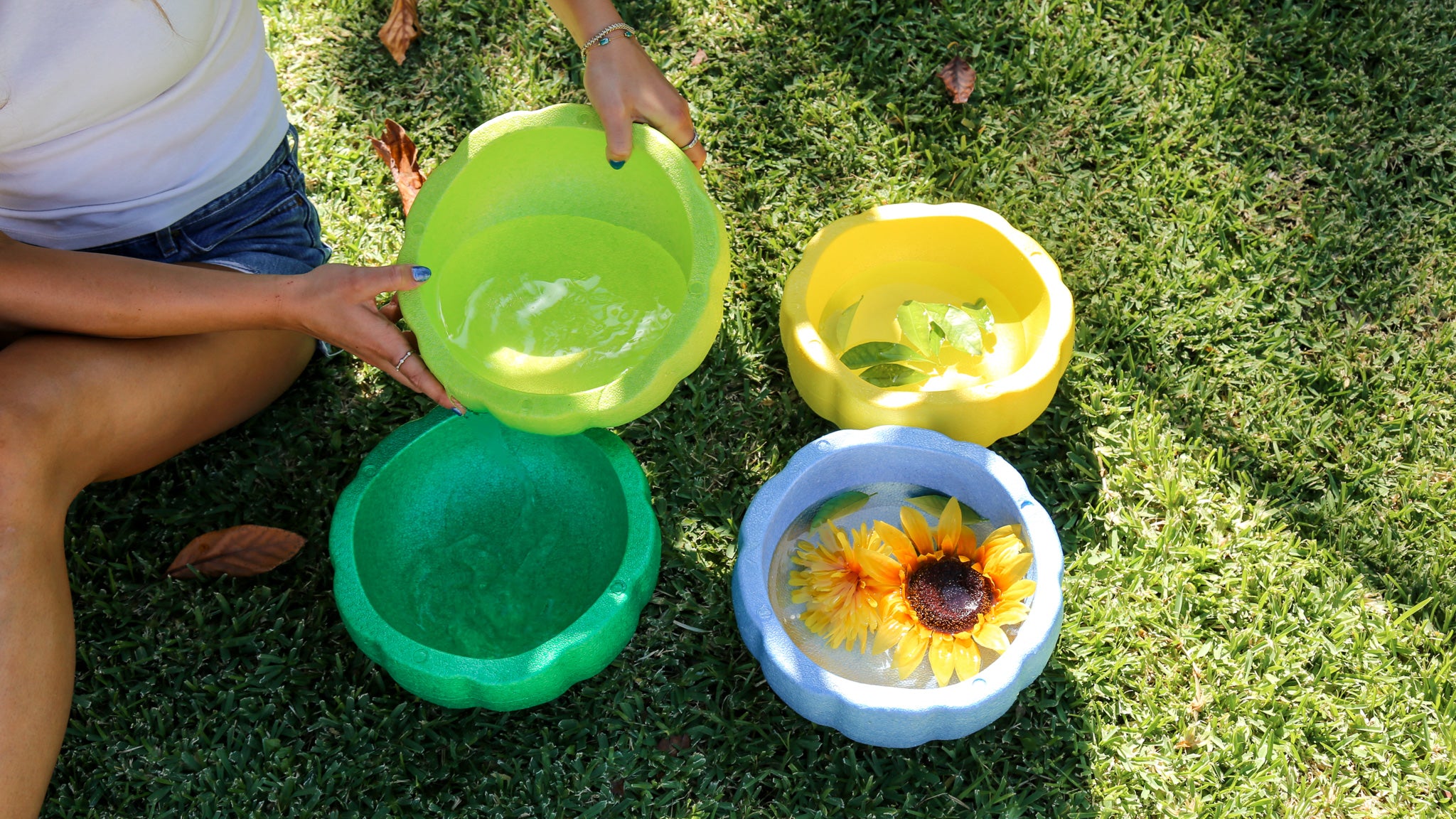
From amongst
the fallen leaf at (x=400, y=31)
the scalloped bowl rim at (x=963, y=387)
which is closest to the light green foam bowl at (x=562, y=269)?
the scalloped bowl rim at (x=963, y=387)

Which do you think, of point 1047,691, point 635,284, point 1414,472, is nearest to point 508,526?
point 635,284

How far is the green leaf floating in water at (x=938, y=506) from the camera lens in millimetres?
1922

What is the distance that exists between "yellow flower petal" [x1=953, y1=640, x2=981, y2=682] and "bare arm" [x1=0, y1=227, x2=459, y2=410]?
868 millimetres

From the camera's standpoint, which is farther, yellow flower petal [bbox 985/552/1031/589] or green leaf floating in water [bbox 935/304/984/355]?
green leaf floating in water [bbox 935/304/984/355]

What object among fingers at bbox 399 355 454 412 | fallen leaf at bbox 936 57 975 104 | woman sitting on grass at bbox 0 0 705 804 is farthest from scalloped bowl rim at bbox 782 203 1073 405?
fingers at bbox 399 355 454 412

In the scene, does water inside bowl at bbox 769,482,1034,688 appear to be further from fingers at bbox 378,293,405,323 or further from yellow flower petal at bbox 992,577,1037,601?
fingers at bbox 378,293,405,323

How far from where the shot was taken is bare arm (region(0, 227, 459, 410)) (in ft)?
5.31

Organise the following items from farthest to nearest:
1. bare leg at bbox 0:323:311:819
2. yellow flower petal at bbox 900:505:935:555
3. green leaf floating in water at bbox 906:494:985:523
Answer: green leaf floating in water at bbox 906:494:985:523 < yellow flower petal at bbox 900:505:935:555 < bare leg at bbox 0:323:311:819

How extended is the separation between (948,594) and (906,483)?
25cm

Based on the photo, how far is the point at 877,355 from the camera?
79.7 inches

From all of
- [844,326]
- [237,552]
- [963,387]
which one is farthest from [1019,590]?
[237,552]

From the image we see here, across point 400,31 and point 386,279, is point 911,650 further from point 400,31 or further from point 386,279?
point 400,31

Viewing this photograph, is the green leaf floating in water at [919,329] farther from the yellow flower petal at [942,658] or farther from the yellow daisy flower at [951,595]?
the yellow flower petal at [942,658]

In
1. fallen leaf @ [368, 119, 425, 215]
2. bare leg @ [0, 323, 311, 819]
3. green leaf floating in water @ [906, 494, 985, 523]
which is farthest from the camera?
fallen leaf @ [368, 119, 425, 215]
